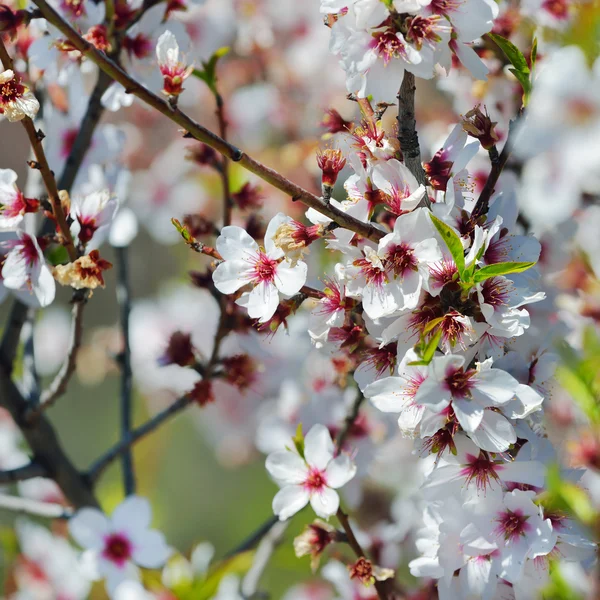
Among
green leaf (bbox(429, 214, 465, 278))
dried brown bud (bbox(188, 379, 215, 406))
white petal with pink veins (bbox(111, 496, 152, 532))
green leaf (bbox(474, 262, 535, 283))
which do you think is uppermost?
green leaf (bbox(429, 214, 465, 278))

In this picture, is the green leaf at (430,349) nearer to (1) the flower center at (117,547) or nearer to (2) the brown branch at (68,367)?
(2) the brown branch at (68,367)

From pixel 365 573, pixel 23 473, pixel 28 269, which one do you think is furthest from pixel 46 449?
pixel 365 573

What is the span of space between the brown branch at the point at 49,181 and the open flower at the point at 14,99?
24 millimetres

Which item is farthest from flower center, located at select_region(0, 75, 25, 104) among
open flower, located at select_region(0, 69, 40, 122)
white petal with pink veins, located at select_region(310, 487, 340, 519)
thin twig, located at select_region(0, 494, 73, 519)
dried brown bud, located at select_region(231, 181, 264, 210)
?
thin twig, located at select_region(0, 494, 73, 519)

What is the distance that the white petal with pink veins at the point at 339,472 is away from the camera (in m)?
0.74

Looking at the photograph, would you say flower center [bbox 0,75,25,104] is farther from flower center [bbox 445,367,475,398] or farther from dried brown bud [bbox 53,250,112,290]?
flower center [bbox 445,367,475,398]

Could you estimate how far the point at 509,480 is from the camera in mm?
638

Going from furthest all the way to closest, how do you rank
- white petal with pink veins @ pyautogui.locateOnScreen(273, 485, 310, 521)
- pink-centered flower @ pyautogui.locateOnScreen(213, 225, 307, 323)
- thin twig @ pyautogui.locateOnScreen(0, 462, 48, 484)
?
1. thin twig @ pyautogui.locateOnScreen(0, 462, 48, 484)
2. white petal with pink veins @ pyautogui.locateOnScreen(273, 485, 310, 521)
3. pink-centered flower @ pyautogui.locateOnScreen(213, 225, 307, 323)

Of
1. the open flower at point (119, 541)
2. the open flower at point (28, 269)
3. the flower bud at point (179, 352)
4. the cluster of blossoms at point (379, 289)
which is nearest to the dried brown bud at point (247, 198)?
the cluster of blossoms at point (379, 289)

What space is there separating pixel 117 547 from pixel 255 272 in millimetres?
462

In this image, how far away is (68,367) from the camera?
33.4 inches

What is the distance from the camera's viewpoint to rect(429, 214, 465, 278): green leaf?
56 cm

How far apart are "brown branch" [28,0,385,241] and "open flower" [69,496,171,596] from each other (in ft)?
1.69

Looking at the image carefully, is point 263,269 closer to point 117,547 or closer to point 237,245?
point 237,245
